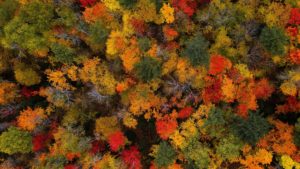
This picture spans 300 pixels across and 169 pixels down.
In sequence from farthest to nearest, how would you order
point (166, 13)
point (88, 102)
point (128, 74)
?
point (88, 102), point (128, 74), point (166, 13)

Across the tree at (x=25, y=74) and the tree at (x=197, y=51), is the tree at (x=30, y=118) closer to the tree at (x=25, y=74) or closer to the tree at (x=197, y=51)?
the tree at (x=25, y=74)

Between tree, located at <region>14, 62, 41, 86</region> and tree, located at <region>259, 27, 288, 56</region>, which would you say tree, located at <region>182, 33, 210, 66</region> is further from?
tree, located at <region>14, 62, 41, 86</region>

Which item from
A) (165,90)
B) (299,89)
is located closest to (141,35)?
(165,90)

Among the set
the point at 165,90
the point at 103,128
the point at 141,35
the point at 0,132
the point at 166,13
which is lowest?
the point at 0,132

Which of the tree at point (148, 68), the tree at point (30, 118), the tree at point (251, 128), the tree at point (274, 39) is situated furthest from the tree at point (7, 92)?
the tree at point (274, 39)

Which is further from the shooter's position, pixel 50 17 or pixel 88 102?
pixel 88 102

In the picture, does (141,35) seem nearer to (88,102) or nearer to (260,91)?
(88,102)

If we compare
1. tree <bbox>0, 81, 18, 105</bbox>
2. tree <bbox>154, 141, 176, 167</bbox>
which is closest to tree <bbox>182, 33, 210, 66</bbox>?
tree <bbox>154, 141, 176, 167</bbox>
